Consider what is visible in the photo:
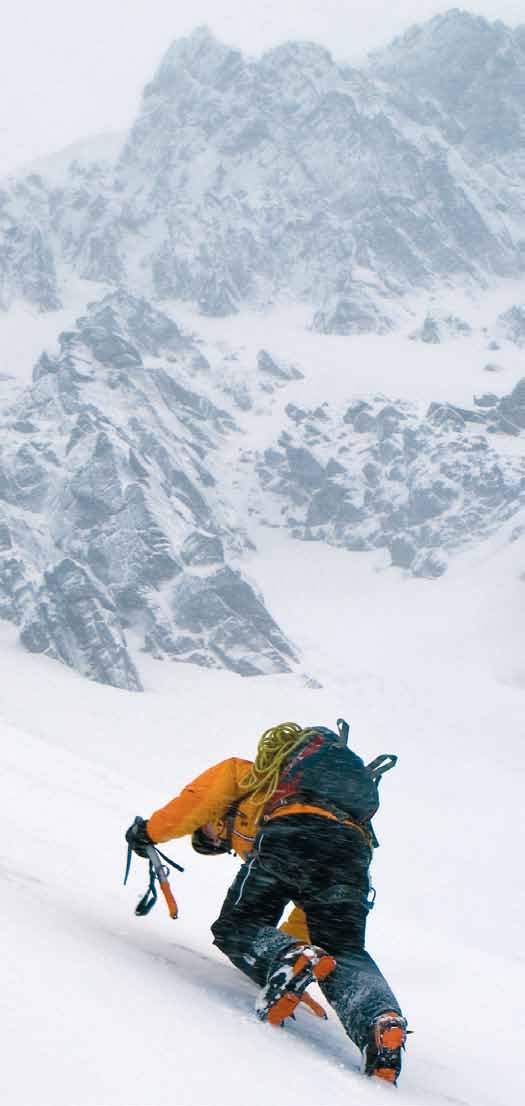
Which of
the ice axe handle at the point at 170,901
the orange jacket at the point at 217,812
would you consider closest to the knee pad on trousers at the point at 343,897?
the orange jacket at the point at 217,812

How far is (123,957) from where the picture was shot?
3.36 meters

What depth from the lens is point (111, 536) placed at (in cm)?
9131

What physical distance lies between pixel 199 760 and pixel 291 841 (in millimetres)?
59001

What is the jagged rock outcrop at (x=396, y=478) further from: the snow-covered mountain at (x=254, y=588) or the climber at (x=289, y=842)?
the climber at (x=289, y=842)

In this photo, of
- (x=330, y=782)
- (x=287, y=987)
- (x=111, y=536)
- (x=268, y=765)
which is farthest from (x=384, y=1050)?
(x=111, y=536)

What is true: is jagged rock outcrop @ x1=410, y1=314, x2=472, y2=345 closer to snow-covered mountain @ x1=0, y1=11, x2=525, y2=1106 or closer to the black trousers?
snow-covered mountain @ x1=0, y1=11, x2=525, y2=1106

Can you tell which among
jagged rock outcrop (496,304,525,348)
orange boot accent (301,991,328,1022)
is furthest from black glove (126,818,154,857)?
jagged rock outcrop (496,304,525,348)

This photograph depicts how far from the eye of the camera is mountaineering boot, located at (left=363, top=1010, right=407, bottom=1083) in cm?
295

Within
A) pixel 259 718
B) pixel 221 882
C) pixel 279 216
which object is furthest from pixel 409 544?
pixel 221 882

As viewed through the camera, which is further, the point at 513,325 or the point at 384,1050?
the point at 513,325

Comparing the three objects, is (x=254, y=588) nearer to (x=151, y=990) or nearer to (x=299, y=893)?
(x=299, y=893)

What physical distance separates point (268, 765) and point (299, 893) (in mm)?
482

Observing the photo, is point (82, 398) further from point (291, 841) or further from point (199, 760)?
point (291, 841)

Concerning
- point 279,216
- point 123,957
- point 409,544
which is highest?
point 123,957
